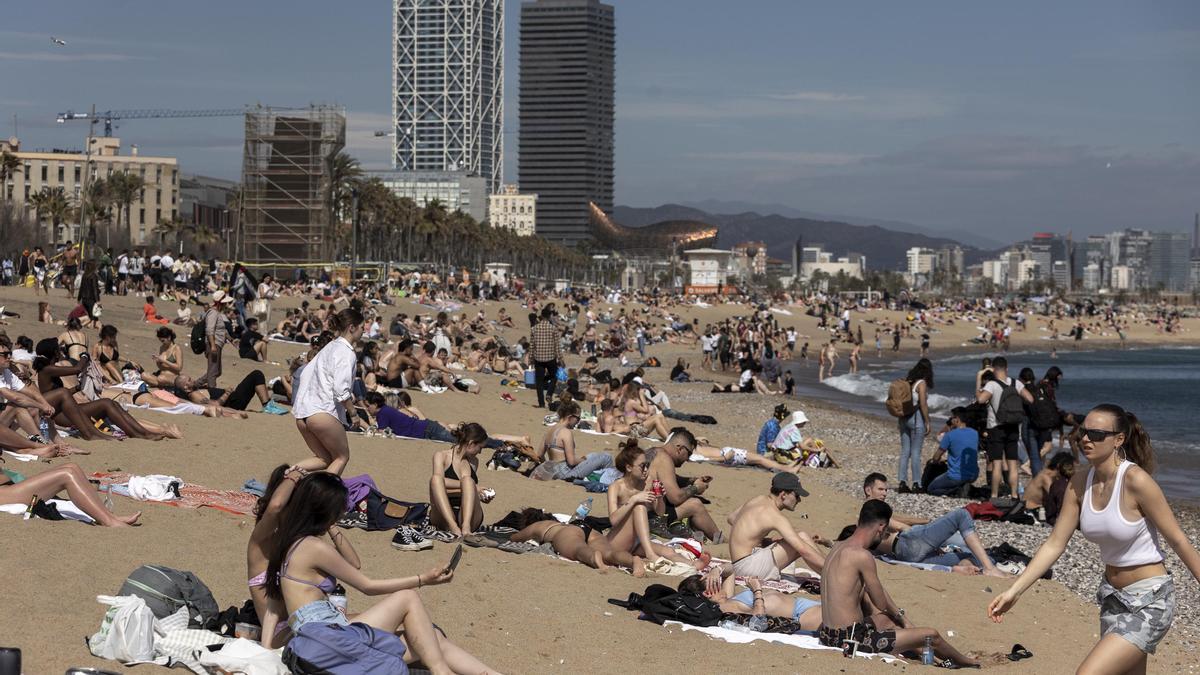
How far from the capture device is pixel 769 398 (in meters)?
28.9

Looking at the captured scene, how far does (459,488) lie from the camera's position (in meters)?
10.3

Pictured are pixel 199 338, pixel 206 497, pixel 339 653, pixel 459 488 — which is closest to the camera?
pixel 339 653

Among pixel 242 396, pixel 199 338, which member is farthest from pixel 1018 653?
pixel 199 338

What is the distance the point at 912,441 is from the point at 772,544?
5575 millimetres

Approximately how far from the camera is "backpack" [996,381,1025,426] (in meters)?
14.1

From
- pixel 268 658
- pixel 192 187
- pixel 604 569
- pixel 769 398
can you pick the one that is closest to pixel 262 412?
pixel 604 569

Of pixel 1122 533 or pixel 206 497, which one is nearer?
pixel 1122 533

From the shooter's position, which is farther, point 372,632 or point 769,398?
point 769,398

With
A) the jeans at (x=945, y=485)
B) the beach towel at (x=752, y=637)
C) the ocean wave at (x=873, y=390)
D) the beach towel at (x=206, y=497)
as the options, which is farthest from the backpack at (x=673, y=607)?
the ocean wave at (x=873, y=390)

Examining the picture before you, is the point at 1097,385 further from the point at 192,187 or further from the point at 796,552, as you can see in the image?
the point at 192,187

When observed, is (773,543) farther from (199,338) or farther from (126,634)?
(199,338)

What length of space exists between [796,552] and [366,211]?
84.3m

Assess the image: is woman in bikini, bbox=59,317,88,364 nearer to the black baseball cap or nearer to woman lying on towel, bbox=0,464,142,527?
woman lying on towel, bbox=0,464,142,527

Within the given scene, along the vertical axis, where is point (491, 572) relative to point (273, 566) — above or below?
below
